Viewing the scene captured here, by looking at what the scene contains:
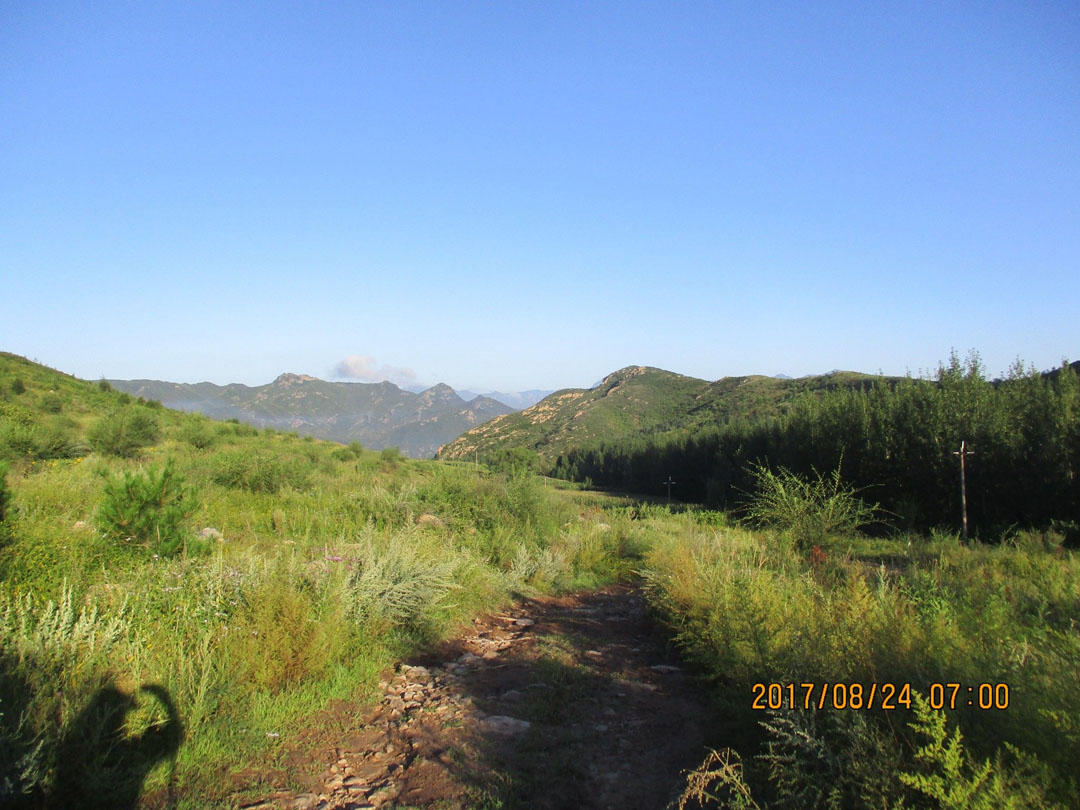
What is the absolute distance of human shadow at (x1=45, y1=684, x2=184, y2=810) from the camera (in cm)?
297

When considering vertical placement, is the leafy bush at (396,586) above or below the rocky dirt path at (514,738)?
above

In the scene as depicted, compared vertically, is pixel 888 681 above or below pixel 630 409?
below

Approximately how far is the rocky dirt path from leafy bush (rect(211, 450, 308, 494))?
826 cm

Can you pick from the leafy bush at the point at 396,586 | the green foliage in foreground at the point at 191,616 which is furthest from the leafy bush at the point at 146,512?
the leafy bush at the point at 396,586

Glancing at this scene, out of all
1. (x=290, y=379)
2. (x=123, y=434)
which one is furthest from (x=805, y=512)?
(x=290, y=379)

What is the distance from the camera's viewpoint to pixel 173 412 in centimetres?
2659

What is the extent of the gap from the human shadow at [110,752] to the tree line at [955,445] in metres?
13.7

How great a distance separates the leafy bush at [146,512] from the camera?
240 inches

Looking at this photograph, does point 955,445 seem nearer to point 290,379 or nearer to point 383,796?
point 383,796

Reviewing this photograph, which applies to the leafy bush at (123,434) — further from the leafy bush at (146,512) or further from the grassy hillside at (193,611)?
the leafy bush at (146,512)

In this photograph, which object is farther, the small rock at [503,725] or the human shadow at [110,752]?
the small rock at [503,725]

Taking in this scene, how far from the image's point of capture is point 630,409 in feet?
361
